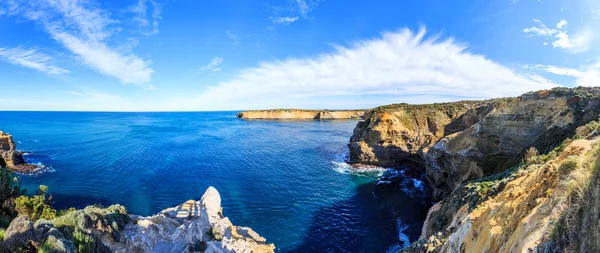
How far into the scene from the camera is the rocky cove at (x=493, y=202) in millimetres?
6767

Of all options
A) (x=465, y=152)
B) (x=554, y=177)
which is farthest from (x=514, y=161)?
(x=554, y=177)

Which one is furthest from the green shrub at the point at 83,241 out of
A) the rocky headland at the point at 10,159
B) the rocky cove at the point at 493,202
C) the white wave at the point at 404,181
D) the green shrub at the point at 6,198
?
the rocky headland at the point at 10,159

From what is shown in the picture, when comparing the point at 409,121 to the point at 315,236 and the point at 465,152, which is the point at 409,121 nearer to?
the point at 465,152

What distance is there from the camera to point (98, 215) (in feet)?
50.1

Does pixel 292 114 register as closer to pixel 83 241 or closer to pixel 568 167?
pixel 83 241

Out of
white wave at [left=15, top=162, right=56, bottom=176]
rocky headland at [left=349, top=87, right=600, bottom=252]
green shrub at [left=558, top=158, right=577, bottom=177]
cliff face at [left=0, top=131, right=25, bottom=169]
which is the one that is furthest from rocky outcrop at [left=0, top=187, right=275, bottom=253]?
cliff face at [left=0, top=131, right=25, bottom=169]

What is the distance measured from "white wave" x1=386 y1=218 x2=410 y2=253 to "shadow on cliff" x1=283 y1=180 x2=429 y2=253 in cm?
20

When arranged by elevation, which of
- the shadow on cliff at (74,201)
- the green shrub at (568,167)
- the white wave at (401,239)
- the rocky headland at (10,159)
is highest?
the green shrub at (568,167)

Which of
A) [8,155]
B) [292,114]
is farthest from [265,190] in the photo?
[292,114]

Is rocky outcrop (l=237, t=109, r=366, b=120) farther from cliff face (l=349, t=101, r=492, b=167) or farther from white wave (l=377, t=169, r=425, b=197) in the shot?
white wave (l=377, t=169, r=425, b=197)

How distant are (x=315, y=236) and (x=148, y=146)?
52.7 m

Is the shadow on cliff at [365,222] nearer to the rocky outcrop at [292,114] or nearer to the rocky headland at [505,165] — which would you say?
the rocky headland at [505,165]

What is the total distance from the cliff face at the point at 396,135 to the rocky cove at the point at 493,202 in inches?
53.2

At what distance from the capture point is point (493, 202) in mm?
12609
